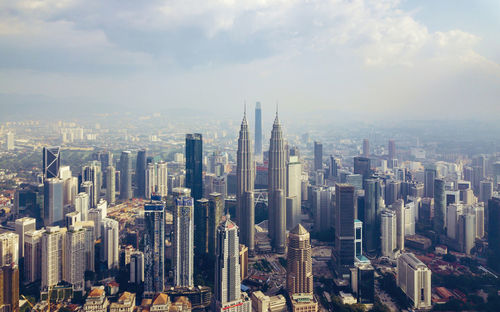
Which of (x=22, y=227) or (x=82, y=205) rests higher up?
(x=82, y=205)

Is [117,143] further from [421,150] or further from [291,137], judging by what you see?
[421,150]

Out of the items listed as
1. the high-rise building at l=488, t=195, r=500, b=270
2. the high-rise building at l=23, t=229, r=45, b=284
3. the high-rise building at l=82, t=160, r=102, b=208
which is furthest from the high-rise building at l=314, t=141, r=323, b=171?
the high-rise building at l=23, t=229, r=45, b=284

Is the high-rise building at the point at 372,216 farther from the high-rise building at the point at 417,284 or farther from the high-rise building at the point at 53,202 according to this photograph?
the high-rise building at the point at 53,202

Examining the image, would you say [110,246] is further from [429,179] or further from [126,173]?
[429,179]

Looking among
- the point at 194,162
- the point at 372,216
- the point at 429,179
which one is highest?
the point at 194,162

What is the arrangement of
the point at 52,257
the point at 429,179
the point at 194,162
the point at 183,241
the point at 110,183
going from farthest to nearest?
the point at 110,183
the point at 194,162
the point at 429,179
the point at 183,241
the point at 52,257

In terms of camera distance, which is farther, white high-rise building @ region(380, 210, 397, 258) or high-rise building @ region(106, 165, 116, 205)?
high-rise building @ region(106, 165, 116, 205)

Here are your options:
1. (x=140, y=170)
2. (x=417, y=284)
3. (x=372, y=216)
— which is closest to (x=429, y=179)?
(x=372, y=216)

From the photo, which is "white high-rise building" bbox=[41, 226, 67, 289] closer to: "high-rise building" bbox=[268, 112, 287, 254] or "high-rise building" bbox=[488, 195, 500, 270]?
"high-rise building" bbox=[268, 112, 287, 254]

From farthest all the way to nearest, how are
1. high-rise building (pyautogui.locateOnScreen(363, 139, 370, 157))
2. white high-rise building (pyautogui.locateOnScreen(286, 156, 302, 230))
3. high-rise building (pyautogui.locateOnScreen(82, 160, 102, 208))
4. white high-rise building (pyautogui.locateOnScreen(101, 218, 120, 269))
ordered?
high-rise building (pyautogui.locateOnScreen(363, 139, 370, 157))
high-rise building (pyautogui.locateOnScreen(82, 160, 102, 208))
white high-rise building (pyautogui.locateOnScreen(286, 156, 302, 230))
white high-rise building (pyautogui.locateOnScreen(101, 218, 120, 269))
